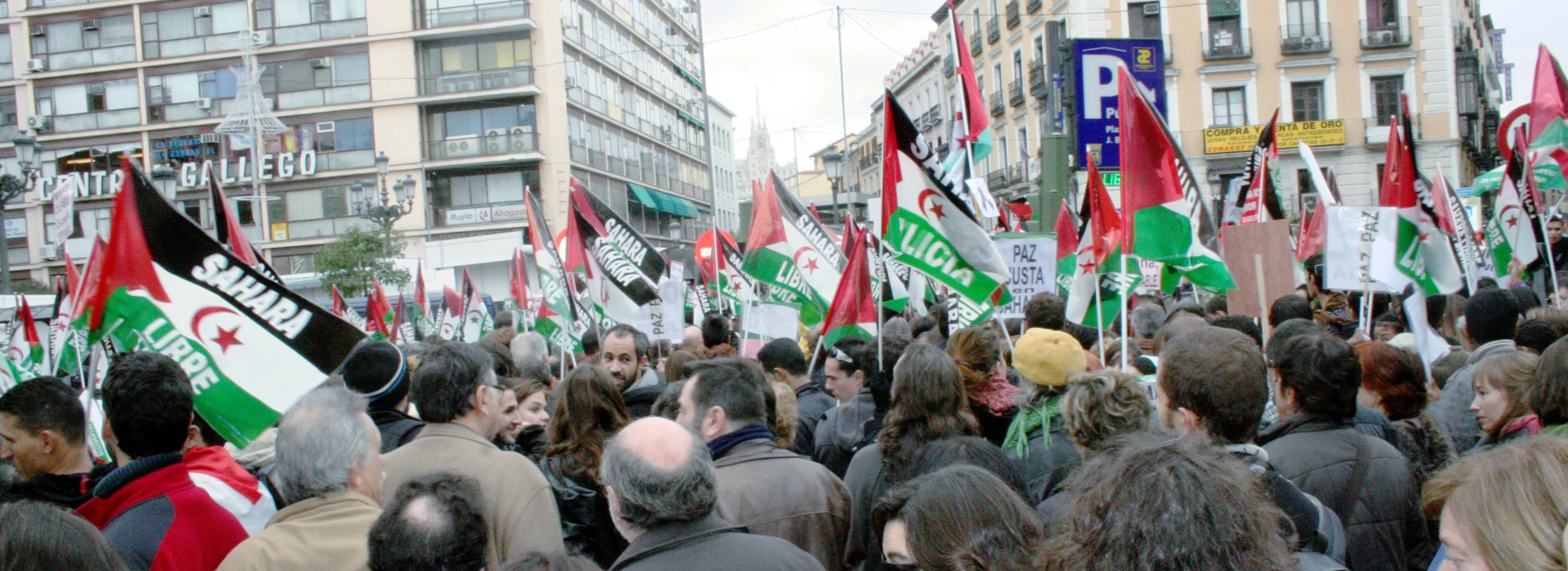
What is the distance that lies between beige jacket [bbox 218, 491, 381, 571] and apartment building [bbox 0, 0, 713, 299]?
134 ft

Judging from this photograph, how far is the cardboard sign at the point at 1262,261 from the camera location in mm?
7359

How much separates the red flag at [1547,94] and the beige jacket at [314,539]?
9.35 meters

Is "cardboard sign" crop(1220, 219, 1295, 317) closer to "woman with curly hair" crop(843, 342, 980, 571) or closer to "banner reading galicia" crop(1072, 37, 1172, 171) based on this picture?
"banner reading galicia" crop(1072, 37, 1172, 171)

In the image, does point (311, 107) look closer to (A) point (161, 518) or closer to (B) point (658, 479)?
(A) point (161, 518)

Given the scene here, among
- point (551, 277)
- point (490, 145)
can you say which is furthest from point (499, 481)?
point (490, 145)

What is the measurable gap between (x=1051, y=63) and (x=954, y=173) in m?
5.36

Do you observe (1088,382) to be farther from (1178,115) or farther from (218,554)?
(1178,115)

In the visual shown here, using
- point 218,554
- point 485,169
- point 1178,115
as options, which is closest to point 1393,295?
point 218,554

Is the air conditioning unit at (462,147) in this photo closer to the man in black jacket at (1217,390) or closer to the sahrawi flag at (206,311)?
the sahrawi flag at (206,311)

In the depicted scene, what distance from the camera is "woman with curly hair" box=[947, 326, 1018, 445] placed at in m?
4.37

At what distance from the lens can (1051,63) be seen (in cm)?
1321

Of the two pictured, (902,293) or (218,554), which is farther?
(902,293)

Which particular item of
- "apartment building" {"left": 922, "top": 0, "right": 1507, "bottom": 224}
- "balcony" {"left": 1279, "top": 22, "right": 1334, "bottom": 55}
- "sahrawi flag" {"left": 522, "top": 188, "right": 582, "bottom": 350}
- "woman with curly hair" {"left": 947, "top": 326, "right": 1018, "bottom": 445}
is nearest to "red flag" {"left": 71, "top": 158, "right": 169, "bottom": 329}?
"woman with curly hair" {"left": 947, "top": 326, "right": 1018, "bottom": 445}

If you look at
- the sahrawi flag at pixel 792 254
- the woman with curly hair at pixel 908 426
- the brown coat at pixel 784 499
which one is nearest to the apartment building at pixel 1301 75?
the sahrawi flag at pixel 792 254
